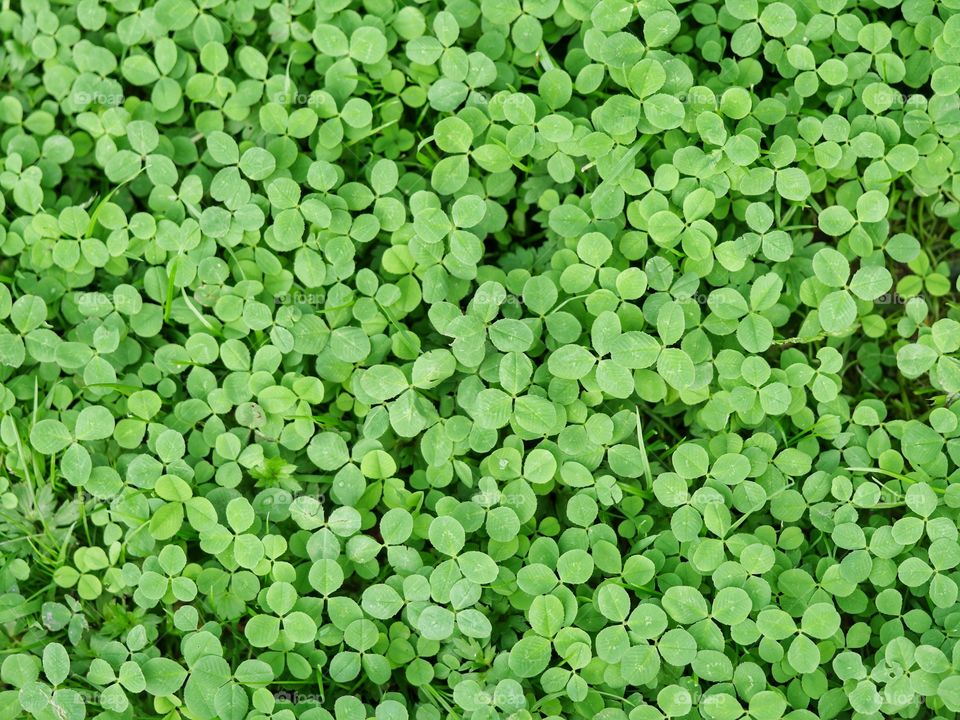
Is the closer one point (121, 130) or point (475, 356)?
point (475, 356)

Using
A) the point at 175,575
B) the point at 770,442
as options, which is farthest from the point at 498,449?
the point at 175,575

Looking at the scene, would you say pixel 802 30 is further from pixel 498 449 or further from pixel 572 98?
pixel 498 449

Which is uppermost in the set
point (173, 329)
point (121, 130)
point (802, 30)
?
point (802, 30)

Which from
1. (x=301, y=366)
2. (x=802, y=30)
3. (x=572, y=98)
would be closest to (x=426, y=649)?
(x=301, y=366)

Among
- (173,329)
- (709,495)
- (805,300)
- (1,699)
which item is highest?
(805,300)

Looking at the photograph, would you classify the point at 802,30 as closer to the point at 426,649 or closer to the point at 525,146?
the point at 525,146

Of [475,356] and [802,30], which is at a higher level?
[802,30]
